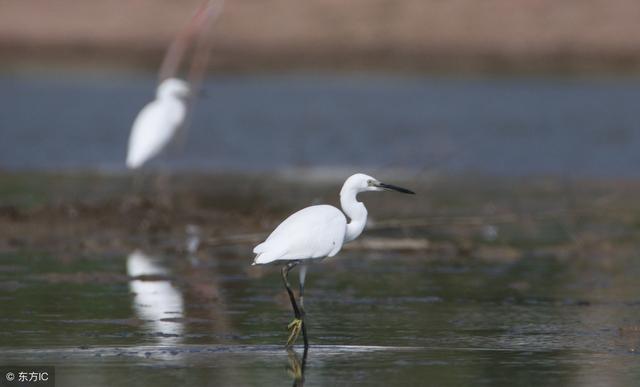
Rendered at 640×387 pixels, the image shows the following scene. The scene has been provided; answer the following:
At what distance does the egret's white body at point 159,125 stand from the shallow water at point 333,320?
10.2 ft

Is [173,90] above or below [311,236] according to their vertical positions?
above

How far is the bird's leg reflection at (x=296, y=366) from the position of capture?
6.70 metres

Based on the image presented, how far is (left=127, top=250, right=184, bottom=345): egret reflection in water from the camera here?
7953mm

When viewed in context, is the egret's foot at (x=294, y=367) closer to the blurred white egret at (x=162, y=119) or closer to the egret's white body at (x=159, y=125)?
the blurred white egret at (x=162, y=119)

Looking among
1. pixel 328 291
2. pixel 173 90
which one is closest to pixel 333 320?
pixel 328 291

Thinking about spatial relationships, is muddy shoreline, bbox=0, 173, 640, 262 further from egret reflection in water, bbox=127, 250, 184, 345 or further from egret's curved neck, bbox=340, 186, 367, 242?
egret's curved neck, bbox=340, 186, 367, 242

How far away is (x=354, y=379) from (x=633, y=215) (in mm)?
7529

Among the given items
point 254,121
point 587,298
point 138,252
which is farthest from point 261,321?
point 254,121

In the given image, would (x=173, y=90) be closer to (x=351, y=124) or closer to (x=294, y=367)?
(x=294, y=367)

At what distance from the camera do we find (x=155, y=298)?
9070mm

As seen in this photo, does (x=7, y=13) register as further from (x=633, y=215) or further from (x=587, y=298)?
(x=587, y=298)

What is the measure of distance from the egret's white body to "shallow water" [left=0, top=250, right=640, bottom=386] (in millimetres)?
3101

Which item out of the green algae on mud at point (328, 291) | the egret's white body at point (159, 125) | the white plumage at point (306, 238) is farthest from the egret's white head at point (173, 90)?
the white plumage at point (306, 238)

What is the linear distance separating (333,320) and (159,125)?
6078 mm
